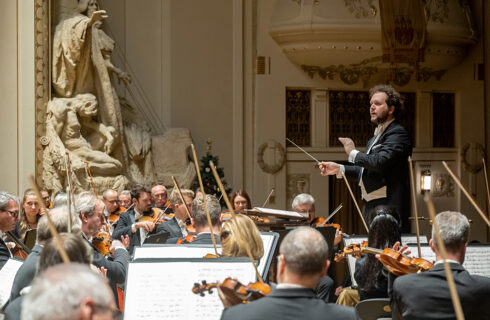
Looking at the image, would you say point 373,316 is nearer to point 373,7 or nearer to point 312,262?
point 312,262

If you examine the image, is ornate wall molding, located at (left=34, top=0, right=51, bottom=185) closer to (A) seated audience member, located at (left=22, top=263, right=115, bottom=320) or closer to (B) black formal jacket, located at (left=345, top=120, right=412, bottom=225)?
(B) black formal jacket, located at (left=345, top=120, right=412, bottom=225)

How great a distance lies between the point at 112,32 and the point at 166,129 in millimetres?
1885

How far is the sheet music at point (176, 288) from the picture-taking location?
147 inches

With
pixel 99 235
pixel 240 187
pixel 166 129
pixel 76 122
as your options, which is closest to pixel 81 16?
pixel 76 122

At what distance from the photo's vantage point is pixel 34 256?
396 cm

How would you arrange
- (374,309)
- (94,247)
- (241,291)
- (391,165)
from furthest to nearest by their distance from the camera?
(391,165)
(94,247)
(374,309)
(241,291)

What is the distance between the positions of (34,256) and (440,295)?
197 centimetres

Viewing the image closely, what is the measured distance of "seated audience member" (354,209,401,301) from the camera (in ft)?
15.8

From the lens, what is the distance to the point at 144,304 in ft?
12.4

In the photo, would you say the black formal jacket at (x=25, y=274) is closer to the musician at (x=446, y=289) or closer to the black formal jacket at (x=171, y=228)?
the musician at (x=446, y=289)

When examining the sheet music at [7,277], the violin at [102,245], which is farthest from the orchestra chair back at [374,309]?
the sheet music at [7,277]

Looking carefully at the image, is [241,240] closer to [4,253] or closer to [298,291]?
[298,291]

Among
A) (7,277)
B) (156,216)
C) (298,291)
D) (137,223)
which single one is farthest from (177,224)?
(298,291)

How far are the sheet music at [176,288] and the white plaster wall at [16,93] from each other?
7048mm
